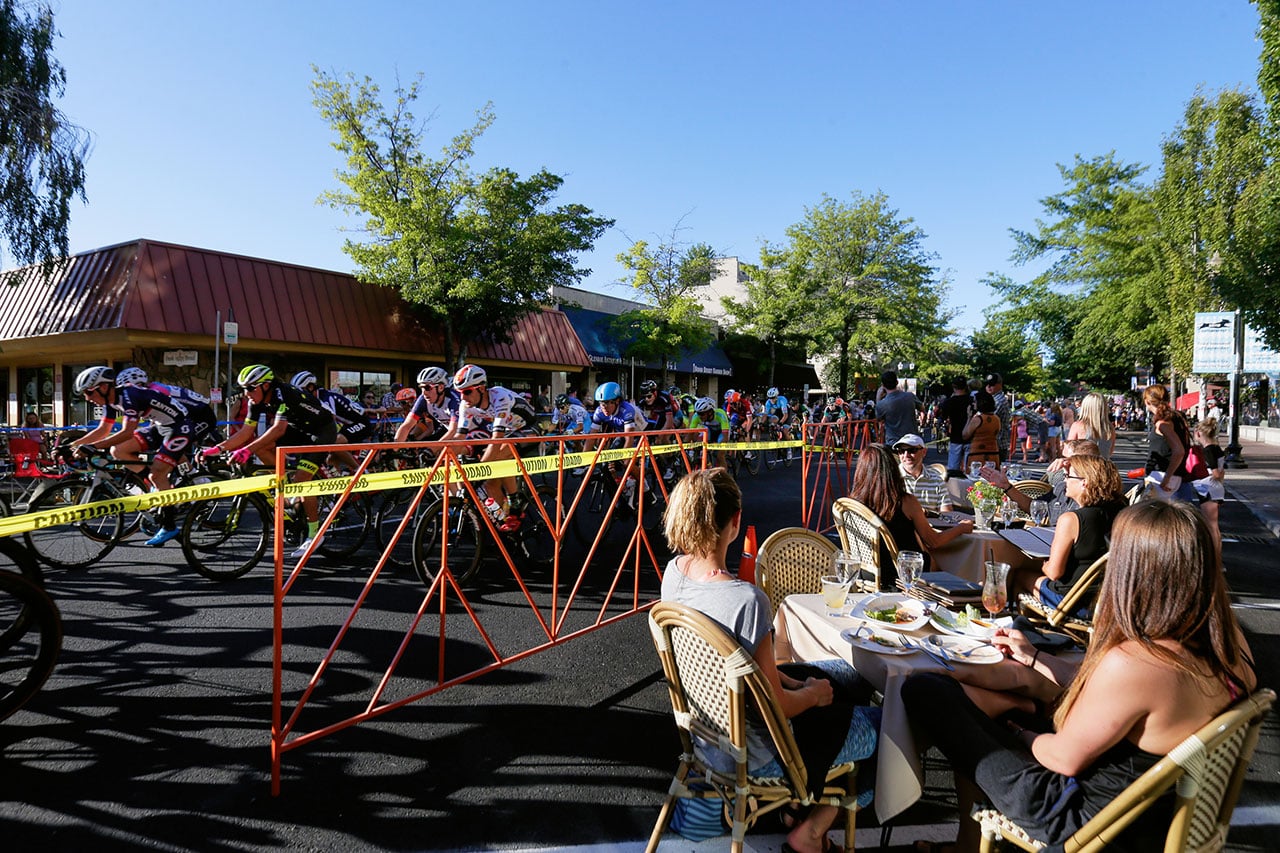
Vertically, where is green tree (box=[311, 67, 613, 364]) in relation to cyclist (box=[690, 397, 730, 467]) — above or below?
above

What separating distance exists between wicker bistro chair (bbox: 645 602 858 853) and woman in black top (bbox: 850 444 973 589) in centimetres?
197

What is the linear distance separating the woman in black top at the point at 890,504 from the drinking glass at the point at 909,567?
31.3 inches

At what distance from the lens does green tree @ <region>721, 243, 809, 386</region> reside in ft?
115

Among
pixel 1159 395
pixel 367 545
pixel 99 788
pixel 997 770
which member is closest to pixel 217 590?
pixel 367 545

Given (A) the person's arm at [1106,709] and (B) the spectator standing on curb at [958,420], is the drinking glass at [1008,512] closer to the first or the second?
(A) the person's arm at [1106,709]

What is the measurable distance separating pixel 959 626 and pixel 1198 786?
1150mm

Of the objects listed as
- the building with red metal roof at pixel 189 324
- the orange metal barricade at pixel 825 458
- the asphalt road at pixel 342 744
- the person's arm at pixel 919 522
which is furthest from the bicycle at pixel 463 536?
the building with red metal roof at pixel 189 324

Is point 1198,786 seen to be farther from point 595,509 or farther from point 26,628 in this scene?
point 595,509

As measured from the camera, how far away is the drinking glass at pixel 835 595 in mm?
3137

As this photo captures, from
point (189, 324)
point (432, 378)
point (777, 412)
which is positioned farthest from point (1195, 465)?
point (189, 324)

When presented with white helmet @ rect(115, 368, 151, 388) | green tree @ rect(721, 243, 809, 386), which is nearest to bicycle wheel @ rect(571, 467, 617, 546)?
white helmet @ rect(115, 368, 151, 388)

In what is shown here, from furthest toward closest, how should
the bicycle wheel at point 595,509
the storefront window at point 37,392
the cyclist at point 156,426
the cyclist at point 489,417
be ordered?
the storefront window at point 37,392 < the bicycle wheel at point 595,509 < the cyclist at point 156,426 < the cyclist at point 489,417

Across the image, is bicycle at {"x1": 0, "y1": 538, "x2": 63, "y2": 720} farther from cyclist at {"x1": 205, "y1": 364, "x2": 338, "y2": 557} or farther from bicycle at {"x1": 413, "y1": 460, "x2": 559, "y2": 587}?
cyclist at {"x1": 205, "y1": 364, "x2": 338, "y2": 557}

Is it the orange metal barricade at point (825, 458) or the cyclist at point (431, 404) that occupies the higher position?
the cyclist at point (431, 404)
